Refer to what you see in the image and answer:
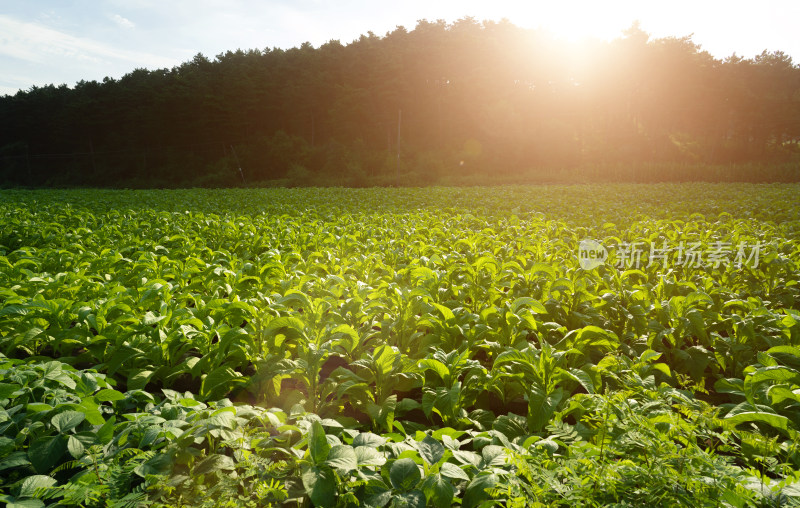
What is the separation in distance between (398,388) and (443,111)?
49896 millimetres

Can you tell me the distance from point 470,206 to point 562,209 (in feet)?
9.89

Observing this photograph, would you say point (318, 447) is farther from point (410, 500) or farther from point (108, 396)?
point (108, 396)

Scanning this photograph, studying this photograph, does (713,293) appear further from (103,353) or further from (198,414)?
(103,353)

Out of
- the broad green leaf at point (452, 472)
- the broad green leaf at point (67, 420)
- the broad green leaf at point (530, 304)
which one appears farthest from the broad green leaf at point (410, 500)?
the broad green leaf at point (530, 304)

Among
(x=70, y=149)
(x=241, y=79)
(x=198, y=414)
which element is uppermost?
(x=241, y=79)

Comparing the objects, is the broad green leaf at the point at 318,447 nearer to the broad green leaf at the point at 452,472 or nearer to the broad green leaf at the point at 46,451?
the broad green leaf at the point at 452,472

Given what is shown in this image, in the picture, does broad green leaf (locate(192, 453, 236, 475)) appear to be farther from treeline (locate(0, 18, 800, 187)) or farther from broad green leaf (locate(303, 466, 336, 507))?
treeline (locate(0, 18, 800, 187))

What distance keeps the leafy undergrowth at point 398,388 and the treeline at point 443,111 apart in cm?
3281

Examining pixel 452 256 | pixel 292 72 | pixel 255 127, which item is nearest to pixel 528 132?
pixel 292 72

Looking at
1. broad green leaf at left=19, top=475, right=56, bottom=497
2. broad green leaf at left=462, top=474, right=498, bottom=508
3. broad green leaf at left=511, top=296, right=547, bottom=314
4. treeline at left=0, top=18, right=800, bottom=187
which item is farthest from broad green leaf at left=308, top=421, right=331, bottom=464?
treeline at left=0, top=18, right=800, bottom=187

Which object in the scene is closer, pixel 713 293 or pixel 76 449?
pixel 76 449

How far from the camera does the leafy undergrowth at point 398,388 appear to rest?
157 centimetres

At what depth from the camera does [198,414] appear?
81.6 inches

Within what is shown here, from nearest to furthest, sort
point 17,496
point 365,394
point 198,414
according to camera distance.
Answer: point 17,496 < point 198,414 < point 365,394
